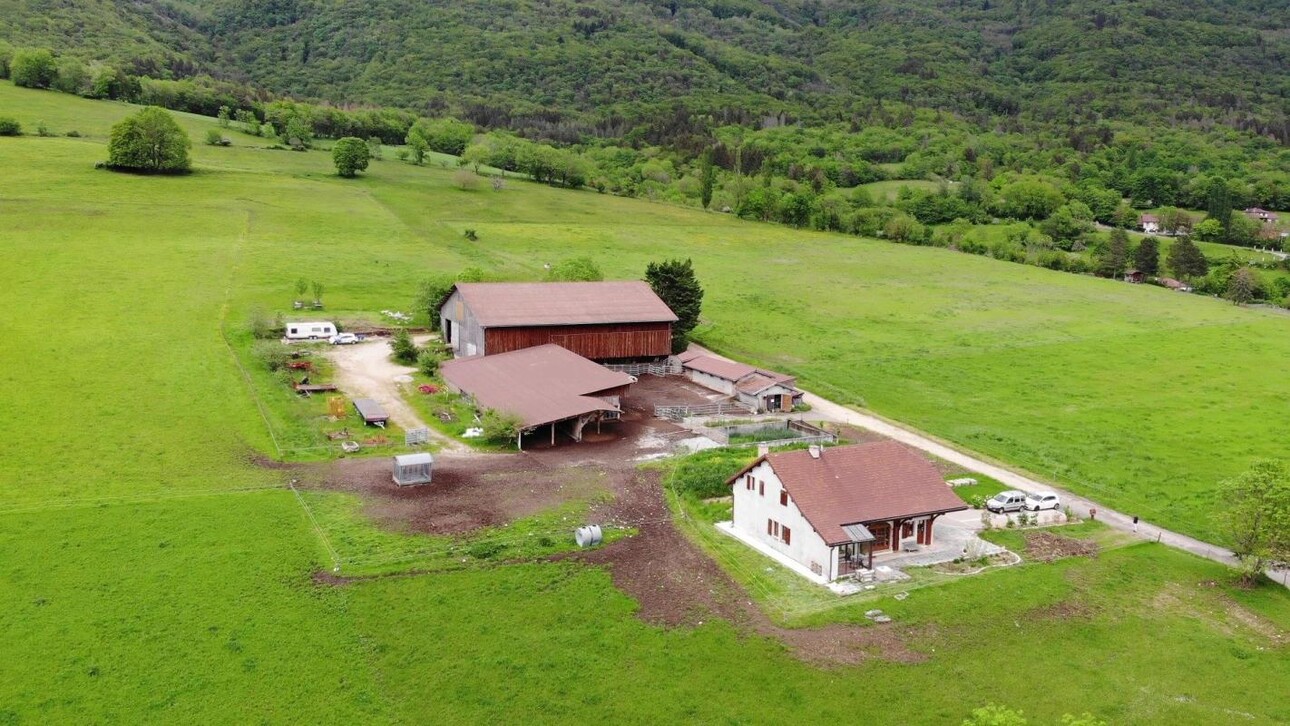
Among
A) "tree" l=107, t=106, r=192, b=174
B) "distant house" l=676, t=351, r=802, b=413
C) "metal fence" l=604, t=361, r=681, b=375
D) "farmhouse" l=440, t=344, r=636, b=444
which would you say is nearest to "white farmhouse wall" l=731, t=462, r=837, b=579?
"farmhouse" l=440, t=344, r=636, b=444

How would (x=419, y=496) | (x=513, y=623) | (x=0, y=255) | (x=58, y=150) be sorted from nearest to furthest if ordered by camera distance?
1. (x=513, y=623)
2. (x=419, y=496)
3. (x=0, y=255)
4. (x=58, y=150)

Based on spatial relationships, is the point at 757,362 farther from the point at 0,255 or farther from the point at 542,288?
the point at 0,255

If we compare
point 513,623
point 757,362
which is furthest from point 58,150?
point 513,623

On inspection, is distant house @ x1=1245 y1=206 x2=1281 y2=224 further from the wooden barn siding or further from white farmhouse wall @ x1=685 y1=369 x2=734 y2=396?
the wooden barn siding

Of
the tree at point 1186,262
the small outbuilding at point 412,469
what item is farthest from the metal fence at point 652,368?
the tree at point 1186,262

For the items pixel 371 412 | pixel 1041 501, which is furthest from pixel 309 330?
pixel 1041 501
